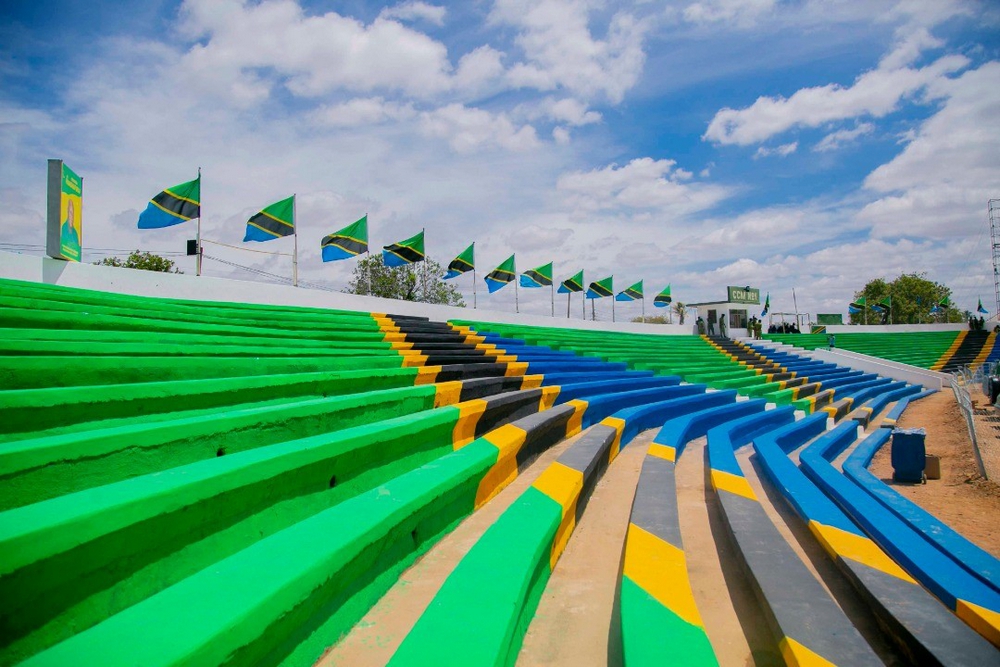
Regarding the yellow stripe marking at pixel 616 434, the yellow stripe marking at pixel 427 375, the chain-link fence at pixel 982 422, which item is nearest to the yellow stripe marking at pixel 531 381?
the yellow stripe marking at pixel 616 434

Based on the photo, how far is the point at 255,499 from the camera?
1.69m

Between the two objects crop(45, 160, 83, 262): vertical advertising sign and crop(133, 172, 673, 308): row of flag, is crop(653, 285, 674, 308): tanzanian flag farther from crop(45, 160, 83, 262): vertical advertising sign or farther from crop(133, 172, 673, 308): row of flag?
crop(45, 160, 83, 262): vertical advertising sign

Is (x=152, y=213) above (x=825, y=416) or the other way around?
above

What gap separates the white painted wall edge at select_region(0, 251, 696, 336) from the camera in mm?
5449

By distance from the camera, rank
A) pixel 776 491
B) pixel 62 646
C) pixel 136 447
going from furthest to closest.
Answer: pixel 776 491, pixel 136 447, pixel 62 646

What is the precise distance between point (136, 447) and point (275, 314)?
486 centimetres

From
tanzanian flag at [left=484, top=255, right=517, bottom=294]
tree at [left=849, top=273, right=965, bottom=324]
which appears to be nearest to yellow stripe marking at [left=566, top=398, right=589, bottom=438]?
tanzanian flag at [left=484, top=255, right=517, bottom=294]

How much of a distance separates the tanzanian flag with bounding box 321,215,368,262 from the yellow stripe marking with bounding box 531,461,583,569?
9.78m

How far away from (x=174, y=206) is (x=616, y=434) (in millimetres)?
8046

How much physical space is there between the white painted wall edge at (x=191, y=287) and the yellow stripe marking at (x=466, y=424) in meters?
4.87

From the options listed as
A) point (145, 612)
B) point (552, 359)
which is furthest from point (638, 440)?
point (145, 612)

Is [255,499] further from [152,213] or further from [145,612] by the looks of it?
[152,213]

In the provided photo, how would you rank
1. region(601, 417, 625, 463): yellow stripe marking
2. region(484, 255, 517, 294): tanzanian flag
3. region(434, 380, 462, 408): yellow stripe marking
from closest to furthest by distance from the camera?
1. region(434, 380, 462, 408): yellow stripe marking
2. region(601, 417, 625, 463): yellow stripe marking
3. region(484, 255, 517, 294): tanzanian flag

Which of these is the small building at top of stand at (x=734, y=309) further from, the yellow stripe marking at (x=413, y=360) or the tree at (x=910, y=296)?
the tree at (x=910, y=296)
